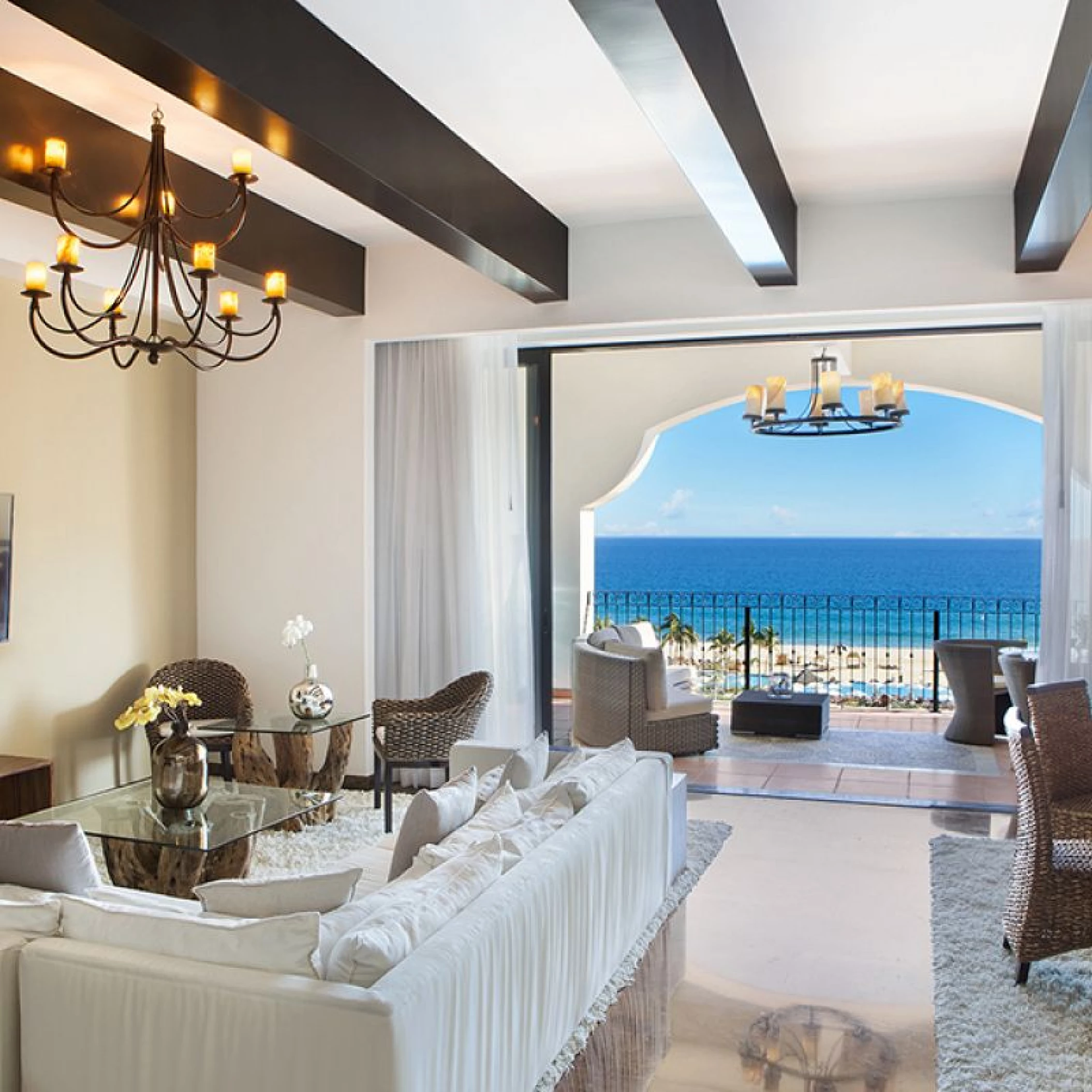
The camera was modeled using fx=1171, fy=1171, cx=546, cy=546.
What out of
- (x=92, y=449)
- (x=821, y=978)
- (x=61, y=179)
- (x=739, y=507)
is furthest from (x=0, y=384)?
(x=739, y=507)

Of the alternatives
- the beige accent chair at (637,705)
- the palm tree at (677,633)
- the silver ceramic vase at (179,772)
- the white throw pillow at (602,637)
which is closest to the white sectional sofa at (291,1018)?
the silver ceramic vase at (179,772)

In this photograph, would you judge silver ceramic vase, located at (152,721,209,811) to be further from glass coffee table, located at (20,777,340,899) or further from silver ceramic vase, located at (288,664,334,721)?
silver ceramic vase, located at (288,664,334,721)

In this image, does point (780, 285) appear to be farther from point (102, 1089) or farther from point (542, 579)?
point (102, 1089)

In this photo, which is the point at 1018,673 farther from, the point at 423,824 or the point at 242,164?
the point at 242,164

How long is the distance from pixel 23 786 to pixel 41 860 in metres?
2.75

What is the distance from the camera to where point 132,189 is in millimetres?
4676

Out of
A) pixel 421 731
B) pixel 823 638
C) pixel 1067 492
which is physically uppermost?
pixel 1067 492

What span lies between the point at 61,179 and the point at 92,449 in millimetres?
2199

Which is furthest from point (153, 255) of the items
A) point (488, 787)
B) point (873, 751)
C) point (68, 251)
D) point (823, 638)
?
point (823, 638)

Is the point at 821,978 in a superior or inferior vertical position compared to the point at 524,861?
inferior

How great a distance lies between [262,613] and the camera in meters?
6.97

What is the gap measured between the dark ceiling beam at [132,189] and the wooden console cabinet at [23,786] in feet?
7.69

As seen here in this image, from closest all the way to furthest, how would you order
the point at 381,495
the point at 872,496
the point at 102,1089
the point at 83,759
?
the point at 102,1089, the point at 83,759, the point at 381,495, the point at 872,496

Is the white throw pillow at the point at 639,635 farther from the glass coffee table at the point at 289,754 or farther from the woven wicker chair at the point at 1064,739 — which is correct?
the woven wicker chair at the point at 1064,739
